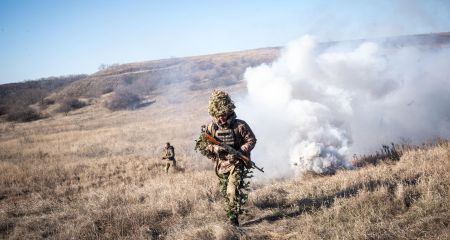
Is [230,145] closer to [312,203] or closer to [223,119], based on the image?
[223,119]

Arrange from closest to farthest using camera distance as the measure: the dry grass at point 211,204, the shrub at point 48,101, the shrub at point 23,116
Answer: the dry grass at point 211,204
the shrub at point 23,116
the shrub at point 48,101

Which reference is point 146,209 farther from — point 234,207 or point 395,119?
point 395,119

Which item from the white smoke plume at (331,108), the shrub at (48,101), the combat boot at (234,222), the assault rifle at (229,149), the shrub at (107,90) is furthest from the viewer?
the shrub at (107,90)

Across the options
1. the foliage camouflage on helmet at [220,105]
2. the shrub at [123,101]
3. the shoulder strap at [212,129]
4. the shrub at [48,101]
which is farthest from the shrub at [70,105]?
the foliage camouflage on helmet at [220,105]

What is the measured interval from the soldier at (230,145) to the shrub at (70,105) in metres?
34.1

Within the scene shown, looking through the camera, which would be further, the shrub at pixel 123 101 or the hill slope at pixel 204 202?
the shrub at pixel 123 101

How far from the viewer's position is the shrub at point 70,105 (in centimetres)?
3650

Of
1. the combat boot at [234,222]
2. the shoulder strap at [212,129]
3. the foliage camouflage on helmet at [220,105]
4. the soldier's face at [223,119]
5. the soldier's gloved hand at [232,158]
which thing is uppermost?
the foliage camouflage on helmet at [220,105]

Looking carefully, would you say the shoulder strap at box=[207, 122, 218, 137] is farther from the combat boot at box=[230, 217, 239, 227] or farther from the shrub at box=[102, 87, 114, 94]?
the shrub at box=[102, 87, 114, 94]

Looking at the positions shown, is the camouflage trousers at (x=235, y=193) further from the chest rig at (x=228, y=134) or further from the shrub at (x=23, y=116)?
the shrub at (x=23, y=116)

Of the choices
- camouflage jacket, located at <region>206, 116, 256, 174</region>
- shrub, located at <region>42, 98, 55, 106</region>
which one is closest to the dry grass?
camouflage jacket, located at <region>206, 116, 256, 174</region>

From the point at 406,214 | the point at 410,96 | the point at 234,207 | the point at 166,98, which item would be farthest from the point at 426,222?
the point at 166,98

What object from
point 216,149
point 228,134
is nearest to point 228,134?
point 228,134

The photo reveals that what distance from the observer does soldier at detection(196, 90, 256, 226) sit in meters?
5.45
